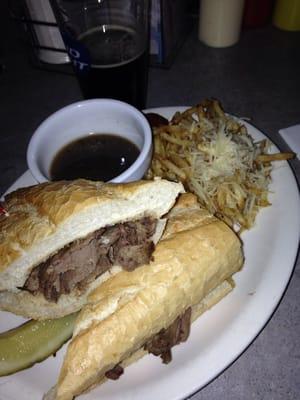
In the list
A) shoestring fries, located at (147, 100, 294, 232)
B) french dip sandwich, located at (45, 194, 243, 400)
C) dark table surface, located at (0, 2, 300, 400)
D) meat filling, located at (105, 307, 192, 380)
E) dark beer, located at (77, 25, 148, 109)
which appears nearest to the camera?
french dip sandwich, located at (45, 194, 243, 400)

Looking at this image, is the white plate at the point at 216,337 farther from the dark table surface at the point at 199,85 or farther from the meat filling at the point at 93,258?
the dark table surface at the point at 199,85

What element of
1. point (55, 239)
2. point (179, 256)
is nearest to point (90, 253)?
point (55, 239)

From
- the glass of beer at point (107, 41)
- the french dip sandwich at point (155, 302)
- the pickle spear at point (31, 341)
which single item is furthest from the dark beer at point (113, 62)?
the pickle spear at point (31, 341)

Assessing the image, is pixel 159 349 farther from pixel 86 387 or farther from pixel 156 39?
pixel 156 39

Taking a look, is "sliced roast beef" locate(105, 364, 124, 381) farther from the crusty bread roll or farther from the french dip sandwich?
the crusty bread roll

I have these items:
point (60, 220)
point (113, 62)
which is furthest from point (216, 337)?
point (113, 62)

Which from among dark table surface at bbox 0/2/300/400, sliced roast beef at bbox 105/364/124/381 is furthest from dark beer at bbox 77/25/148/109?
sliced roast beef at bbox 105/364/124/381
